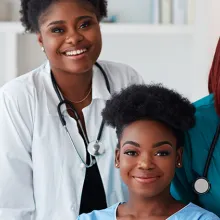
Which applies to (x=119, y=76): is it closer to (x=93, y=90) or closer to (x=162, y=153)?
(x=93, y=90)

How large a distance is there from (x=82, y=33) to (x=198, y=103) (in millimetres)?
434

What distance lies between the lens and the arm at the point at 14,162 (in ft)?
5.48

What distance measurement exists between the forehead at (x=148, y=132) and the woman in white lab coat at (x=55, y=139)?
0.86ft

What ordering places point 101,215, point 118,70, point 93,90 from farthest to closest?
→ point 118,70
point 93,90
point 101,215

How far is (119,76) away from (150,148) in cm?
53

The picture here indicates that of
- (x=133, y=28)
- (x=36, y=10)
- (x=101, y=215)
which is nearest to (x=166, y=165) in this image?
(x=101, y=215)

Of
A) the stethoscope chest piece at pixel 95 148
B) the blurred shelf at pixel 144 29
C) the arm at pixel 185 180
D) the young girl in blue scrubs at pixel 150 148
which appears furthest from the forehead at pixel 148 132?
the blurred shelf at pixel 144 29

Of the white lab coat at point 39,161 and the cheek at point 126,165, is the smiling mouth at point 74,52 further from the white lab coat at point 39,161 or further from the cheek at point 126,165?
the cheek at point 126,165

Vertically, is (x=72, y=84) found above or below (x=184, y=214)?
above

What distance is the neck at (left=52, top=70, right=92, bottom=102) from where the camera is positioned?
181cm

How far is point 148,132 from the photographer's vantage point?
1441 mm

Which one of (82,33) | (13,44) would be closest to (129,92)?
(82,33)

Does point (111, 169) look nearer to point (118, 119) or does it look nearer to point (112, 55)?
point (118, 119)

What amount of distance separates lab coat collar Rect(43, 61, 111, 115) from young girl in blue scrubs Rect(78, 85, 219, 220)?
270 millimetres
